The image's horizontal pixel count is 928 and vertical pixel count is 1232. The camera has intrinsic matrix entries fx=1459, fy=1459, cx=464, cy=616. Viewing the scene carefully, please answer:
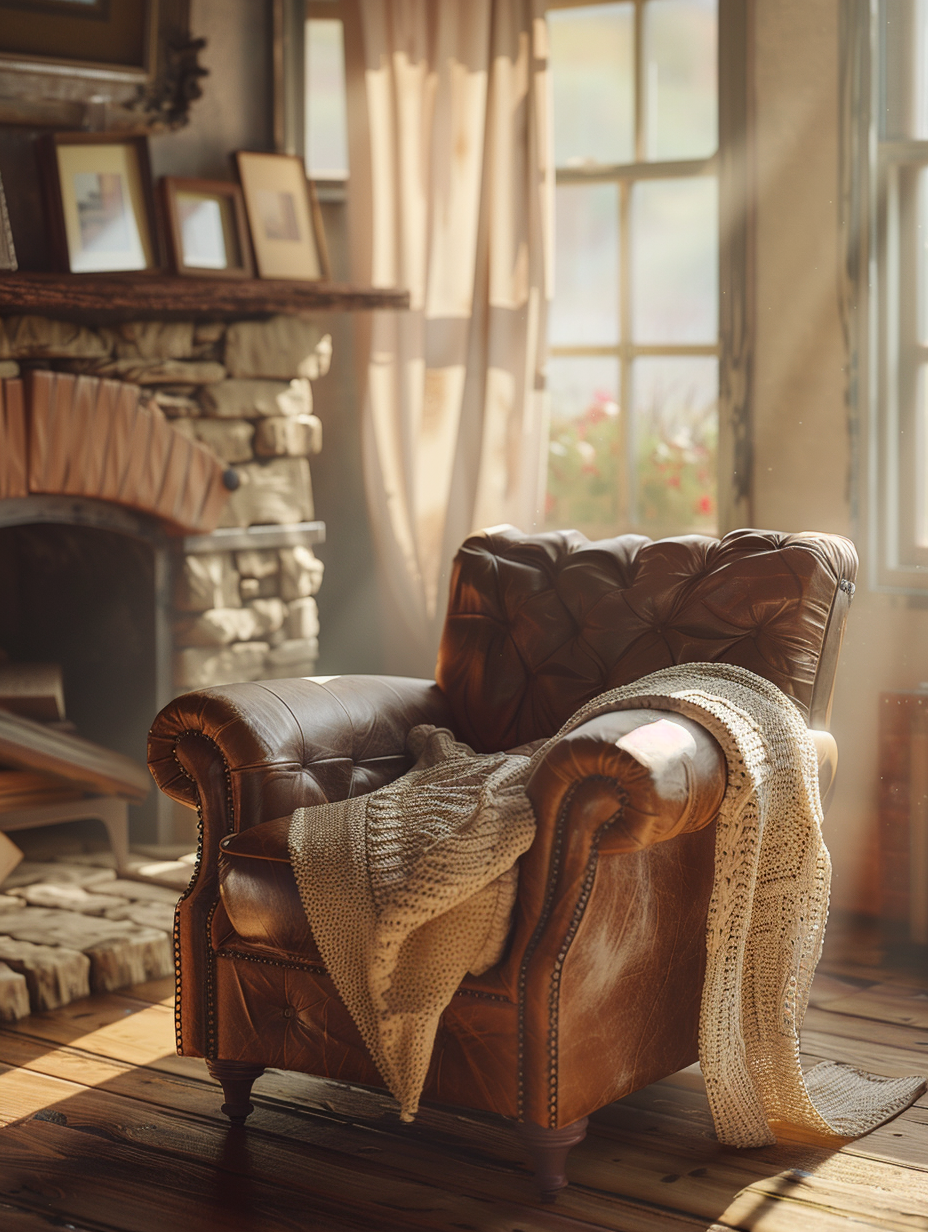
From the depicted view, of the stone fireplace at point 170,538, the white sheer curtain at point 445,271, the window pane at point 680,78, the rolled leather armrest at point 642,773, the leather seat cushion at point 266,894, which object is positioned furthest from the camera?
Answer: the white sheer curtain at point 445,271

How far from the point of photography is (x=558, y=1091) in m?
2.08

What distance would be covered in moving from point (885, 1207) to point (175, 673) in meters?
2.24

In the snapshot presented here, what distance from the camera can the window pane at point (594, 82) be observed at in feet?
12.4

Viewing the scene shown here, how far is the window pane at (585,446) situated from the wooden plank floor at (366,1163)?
167 cm

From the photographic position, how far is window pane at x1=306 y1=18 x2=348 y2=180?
161 inches

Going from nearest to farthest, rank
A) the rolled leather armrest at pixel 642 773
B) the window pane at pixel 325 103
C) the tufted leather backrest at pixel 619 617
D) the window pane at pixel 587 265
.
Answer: the rolled leather armrest at pixel 642 773 → the tufted leather backrest at pixel 619 617 → the window pane at pixel 587 265 → the window pane at pixel 325 103

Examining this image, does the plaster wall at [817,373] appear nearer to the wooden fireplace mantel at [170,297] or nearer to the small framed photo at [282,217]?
the wooden fireplace mantel at [170,297]

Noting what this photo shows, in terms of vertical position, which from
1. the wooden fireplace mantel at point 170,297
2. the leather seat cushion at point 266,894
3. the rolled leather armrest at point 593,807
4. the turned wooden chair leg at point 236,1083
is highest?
the wooden fireplace mantel at point 170,297

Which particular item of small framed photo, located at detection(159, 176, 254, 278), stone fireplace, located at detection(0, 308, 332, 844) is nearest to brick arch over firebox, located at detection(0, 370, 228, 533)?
stone fireplace, located at detection(0, 308, 332, 844)

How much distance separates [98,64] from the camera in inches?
137

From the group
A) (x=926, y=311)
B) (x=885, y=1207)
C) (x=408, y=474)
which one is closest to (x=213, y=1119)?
(x=885, y=1207)

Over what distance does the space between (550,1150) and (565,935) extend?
1.07ft

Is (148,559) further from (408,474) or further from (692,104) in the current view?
(692,104)

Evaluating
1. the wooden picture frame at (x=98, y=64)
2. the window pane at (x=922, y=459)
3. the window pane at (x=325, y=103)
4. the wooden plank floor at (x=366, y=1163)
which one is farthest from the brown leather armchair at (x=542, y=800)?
the window pane at (x=325, y=103)
